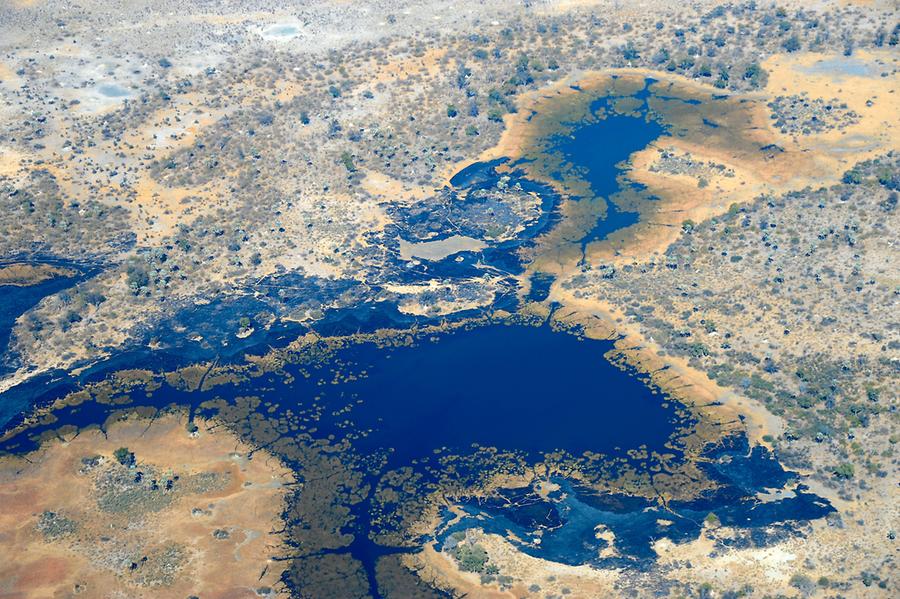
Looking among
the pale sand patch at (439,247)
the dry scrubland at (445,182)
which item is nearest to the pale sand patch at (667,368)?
the dry scrubland at (445,182)

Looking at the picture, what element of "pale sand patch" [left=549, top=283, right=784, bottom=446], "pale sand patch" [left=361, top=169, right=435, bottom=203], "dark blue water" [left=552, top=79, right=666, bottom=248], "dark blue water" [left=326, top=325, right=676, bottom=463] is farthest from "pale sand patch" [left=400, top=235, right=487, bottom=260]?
"dark blue water" [left=552, top=79, right=666, bottom=248]

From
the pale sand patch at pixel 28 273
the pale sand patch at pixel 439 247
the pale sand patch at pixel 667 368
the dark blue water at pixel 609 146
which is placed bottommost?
the pale sand patch at pixel 28 273

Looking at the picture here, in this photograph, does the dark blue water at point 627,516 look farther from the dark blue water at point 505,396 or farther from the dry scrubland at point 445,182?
the dark blue water at point 505,396

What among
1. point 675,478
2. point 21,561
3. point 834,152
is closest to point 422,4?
point 834,152

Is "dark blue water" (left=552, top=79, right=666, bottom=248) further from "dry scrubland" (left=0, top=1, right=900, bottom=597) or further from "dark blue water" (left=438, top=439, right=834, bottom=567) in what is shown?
"dark blue water" (left=438, top=439, right=834, bottom=567)

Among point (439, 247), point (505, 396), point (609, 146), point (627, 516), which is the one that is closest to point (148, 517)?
point (505, 396)

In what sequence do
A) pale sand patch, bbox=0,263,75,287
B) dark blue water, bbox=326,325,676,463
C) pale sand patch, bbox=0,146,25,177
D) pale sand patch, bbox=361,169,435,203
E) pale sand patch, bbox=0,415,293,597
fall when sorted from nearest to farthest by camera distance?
pale sand patch, bbox=0,415,293,597, dark blue water, bbox=326,325,676,463, pale sand patch, bbox=0,263,75,287, pale sand patch, bbox=361,169,435,203, pale sand patch, bbox=0,146,25,177

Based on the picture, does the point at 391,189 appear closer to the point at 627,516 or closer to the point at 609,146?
the point at 609,146
